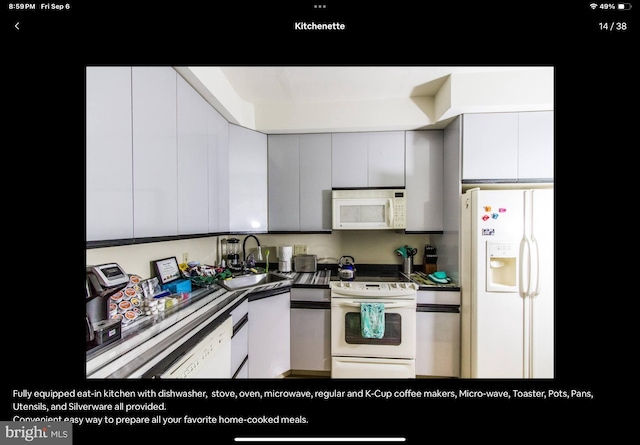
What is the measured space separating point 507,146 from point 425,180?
0.57 meters

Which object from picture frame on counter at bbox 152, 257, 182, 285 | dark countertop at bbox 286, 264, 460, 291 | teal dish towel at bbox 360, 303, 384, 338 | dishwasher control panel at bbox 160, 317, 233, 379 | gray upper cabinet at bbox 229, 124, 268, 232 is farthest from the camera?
Result: gray upper cabinet at bbox 229, 124, 268, 232

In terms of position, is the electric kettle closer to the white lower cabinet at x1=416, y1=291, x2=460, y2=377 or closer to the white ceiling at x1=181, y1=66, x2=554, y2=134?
the white lower cabinet at x1=416, y1=291, x2=460, y2=377

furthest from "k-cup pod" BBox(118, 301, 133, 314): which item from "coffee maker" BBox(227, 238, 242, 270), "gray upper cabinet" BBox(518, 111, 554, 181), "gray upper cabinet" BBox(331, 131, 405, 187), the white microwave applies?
"gray upper cabinet" BBox(518, 111, 554, 181)

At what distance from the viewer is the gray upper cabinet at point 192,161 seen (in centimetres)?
120

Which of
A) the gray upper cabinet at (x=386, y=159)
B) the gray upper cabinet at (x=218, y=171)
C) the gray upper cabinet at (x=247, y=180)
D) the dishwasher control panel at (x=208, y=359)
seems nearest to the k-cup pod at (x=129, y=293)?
the dishwasher control panel at (x=208, y=359)

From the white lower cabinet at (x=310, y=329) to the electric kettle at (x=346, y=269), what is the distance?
231mm

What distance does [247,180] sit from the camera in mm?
1931

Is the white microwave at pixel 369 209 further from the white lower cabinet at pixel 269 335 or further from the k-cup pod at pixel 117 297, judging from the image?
the k-cup pod at pixel 117 297

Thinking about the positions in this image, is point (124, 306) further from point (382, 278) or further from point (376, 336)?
point (382, 278)

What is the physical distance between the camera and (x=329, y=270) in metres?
2.21

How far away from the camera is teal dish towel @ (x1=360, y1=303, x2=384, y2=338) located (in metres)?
1.61

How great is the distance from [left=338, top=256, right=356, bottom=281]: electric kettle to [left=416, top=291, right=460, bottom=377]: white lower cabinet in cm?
56
